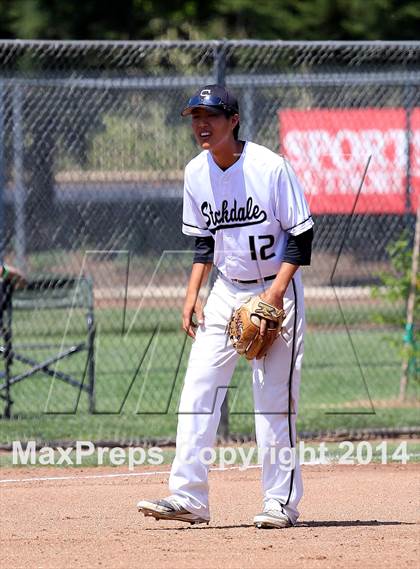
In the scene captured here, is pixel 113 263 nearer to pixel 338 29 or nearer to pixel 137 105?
pixel 137 105

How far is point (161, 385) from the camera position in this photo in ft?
37.0

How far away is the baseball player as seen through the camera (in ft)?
19.2

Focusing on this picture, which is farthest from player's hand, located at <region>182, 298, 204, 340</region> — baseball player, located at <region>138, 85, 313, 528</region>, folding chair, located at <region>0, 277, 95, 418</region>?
folding chair, located at <region>0, 277, 95, 418</region>

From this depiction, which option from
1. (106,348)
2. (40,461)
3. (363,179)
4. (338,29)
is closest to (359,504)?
(40,461)

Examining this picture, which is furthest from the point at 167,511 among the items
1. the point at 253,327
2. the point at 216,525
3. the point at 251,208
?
the point at 251,208

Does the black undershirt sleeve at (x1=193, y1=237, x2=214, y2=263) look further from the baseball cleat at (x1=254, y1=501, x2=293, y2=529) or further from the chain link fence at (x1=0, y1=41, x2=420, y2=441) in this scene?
the chain link fence at (x1=0, y1=41, x2=420, y2=441)

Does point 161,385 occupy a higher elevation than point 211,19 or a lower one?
lower

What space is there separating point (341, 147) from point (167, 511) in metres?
4.54

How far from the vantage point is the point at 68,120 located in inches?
364

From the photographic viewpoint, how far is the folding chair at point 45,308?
9.26 m

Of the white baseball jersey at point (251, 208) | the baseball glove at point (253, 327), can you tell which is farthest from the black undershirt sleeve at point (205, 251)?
the baseball glove at point (253, 327)

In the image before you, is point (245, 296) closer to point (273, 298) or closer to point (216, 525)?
point (273, 298)

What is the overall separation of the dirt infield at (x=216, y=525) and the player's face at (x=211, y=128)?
190 centimetres

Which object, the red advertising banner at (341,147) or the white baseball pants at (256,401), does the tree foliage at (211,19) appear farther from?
the white baseball pants at (256,401)
